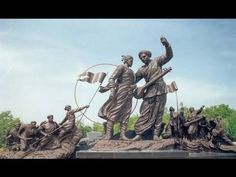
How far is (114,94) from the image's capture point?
13.6 meters

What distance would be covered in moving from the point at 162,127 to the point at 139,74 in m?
1.46

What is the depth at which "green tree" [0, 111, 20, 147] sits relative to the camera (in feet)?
44.5

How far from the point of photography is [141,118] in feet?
44.7

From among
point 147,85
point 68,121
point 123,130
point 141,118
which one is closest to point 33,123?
point 68,121

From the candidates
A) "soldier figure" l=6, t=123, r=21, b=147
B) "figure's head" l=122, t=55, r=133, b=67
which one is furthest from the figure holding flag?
"soldier figure" l=6, t=123, r=21, b=147

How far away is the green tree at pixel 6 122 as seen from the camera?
13578 mm

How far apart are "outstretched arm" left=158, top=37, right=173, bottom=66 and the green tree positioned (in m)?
3.89

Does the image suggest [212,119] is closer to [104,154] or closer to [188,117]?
[188,117]

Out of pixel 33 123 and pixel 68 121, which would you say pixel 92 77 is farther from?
pixel 33 123

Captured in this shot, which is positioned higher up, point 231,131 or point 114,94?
point 114,94

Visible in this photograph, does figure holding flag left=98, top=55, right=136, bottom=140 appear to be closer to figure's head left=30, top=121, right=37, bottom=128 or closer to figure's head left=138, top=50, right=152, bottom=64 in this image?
figure's head left=138, top=50, right=152, bottom=64

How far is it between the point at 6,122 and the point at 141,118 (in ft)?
11.2
